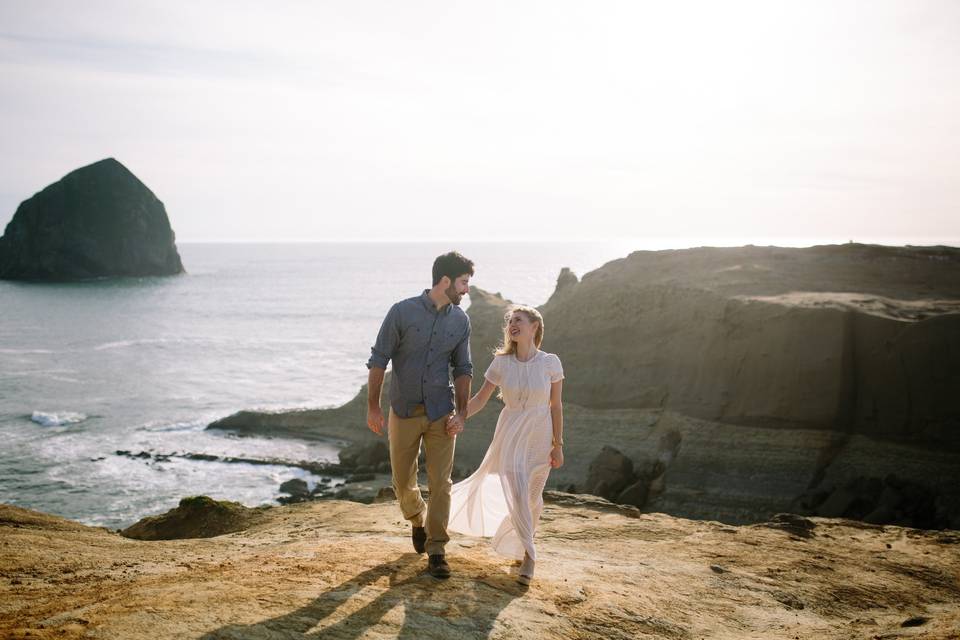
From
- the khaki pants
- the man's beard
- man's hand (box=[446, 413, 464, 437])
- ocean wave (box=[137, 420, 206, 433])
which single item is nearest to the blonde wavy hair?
the man's beard

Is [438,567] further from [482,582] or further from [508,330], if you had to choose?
[508,330]

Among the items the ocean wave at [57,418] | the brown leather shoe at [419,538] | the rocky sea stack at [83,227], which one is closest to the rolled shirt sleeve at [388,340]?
the brown leather shoe at [419,538]

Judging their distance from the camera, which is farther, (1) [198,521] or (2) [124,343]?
(2) [124,343]

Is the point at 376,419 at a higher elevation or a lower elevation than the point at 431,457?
higher

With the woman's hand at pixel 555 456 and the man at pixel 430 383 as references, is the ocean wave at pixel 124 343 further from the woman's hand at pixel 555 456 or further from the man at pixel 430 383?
the woman's hand at pixel 555 456

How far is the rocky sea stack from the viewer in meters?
105

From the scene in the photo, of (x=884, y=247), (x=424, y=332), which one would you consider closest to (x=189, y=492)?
(x=424, y=332)

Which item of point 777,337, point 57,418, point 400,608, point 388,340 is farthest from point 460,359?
point 57,418

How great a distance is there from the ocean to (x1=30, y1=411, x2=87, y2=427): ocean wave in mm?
47

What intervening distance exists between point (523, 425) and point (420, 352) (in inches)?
43.1

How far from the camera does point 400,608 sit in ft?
16.6

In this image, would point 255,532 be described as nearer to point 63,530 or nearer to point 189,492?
point 63,530

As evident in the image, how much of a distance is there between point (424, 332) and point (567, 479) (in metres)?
18.4

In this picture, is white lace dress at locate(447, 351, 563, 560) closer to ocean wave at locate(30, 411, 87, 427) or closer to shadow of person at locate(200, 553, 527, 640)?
shadow of person at locate(200, 553, 527, 640)
